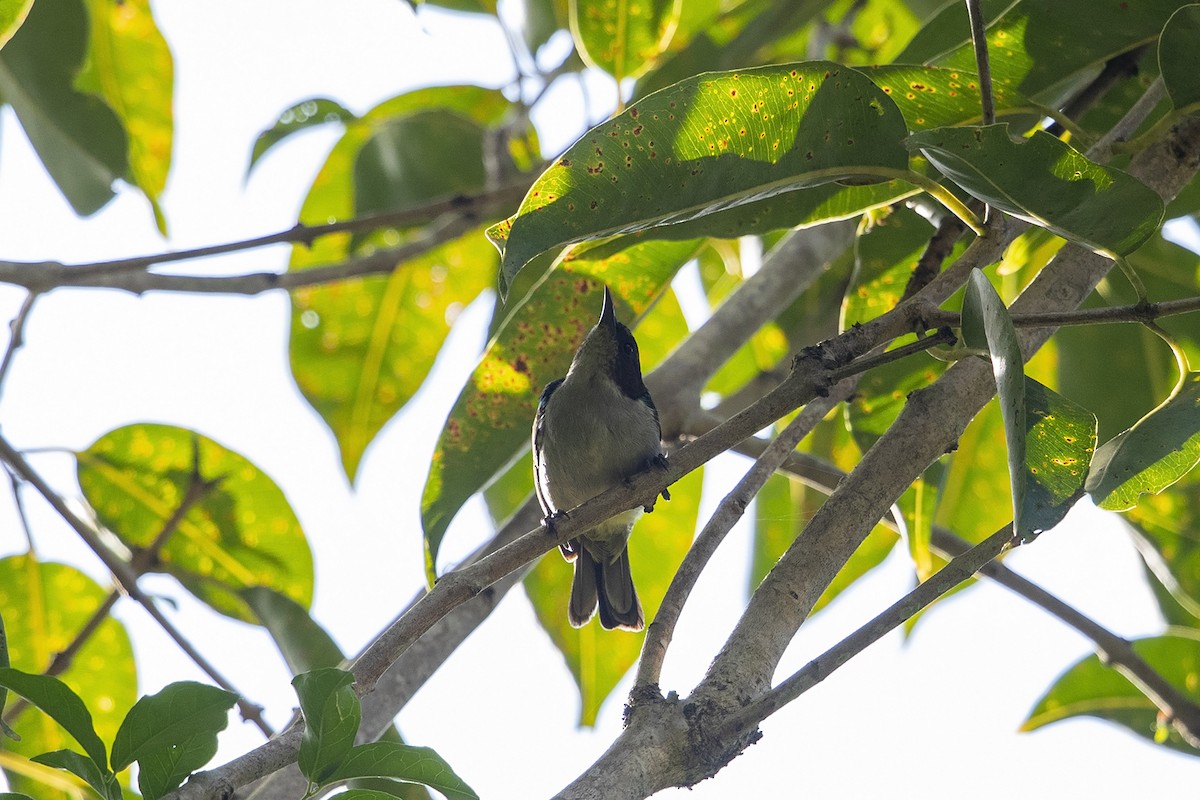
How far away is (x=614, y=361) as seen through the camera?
15.0ft

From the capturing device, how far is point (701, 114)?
2.20 meters

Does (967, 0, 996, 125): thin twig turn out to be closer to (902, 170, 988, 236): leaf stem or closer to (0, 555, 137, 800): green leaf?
(902, 170, 988, 236): leaf stem

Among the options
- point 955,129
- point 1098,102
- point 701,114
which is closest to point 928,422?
point 955,129

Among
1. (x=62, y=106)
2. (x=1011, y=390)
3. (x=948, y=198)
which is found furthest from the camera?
(x=62, y=106)

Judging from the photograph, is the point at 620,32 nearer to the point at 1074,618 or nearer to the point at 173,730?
the point at 1074,618

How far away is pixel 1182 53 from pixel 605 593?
299 cm

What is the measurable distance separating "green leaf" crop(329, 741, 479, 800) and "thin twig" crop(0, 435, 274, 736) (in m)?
1.05

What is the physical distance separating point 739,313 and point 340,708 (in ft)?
6.78

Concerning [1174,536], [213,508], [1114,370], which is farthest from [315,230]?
[1174,536]

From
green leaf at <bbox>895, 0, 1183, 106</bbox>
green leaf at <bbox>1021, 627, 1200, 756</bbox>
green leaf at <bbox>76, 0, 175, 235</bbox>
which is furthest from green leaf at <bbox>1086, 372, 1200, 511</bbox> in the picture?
green leaf at <bbox>76, 0, 175, 235</bbox>

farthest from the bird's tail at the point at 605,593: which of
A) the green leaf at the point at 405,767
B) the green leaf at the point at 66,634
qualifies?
the green leaf at the point at 405,767

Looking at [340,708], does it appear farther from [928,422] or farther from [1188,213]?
[1188,213]

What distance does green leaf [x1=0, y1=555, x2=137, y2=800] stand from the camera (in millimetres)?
4016

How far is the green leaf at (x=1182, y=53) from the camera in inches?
87.7
